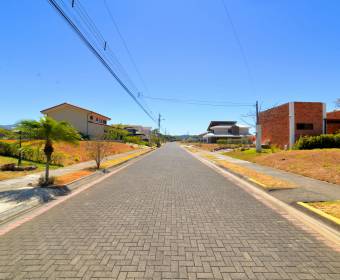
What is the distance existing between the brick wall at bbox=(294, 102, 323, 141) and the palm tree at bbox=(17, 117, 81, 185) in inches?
1104

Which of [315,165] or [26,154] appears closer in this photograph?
[315,165]

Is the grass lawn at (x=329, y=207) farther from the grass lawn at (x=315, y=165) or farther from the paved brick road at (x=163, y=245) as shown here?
the grass lawn at (x=315, y=165)

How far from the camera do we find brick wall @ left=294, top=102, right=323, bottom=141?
29.5 m

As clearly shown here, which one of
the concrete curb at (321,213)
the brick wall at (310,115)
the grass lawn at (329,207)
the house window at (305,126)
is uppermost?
the brick wall at (310,115)

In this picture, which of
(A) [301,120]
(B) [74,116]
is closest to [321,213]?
(A) [301,120]

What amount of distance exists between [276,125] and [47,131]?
102 feet

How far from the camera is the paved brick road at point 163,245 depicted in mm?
3422

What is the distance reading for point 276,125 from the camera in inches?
1315

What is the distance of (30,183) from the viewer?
31.4ft

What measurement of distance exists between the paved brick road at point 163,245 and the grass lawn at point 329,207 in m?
1.29

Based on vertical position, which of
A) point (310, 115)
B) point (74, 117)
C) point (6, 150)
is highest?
point (74, 117)

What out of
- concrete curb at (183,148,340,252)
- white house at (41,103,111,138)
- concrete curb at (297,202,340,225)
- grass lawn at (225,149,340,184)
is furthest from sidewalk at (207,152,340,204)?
white house at (41,103,111,138)

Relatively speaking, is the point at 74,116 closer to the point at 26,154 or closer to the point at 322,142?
the point at 26,154

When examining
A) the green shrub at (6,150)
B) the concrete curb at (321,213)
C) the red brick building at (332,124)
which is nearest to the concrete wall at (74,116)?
the green shrub at (6,150)
